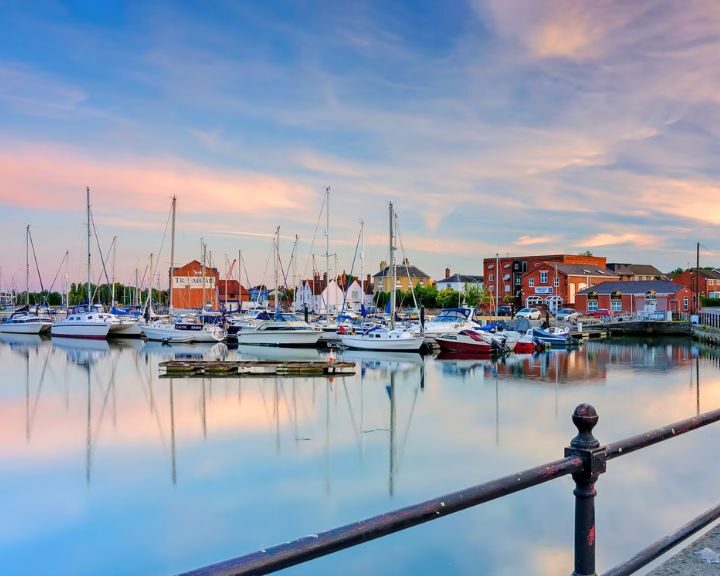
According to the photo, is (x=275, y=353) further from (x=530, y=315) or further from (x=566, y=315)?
(x=566, y=315)

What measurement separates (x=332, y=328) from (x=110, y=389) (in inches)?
1215

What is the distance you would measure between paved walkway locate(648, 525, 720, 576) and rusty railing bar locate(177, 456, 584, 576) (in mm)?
1586

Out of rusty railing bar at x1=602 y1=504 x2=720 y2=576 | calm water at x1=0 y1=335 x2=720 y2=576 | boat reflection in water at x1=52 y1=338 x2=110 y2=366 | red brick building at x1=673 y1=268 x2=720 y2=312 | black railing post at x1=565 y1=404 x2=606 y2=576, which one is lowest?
calm water at x1=0 y1=335 x2=720 y2=576

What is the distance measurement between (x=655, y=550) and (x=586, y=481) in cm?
86

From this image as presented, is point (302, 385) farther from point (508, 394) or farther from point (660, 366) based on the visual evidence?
point (660, 366)

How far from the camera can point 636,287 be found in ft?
292

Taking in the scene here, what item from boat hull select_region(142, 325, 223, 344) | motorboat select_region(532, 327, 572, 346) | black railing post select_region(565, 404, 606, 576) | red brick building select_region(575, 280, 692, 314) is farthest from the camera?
red brick building select_region(575, 280, 692, 314)

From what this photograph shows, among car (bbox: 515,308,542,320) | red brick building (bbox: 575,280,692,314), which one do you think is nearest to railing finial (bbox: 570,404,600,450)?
car (bbox: 515,308,542,320)

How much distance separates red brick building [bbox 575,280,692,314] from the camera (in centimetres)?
8681

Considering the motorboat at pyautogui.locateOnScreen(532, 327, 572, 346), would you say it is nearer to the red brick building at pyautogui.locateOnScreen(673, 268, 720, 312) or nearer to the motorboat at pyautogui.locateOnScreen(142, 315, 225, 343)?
the motorboat at pyautogui.locateOnScreen(142, 315, 225, 343)

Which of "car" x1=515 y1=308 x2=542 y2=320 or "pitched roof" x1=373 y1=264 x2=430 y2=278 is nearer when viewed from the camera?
"car" x1=515 y1=308 x2=542 y2=320

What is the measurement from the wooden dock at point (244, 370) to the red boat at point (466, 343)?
621 inches

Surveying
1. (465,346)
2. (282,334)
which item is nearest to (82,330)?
(282,334)

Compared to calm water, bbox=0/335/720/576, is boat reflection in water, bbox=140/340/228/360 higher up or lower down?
higher up
